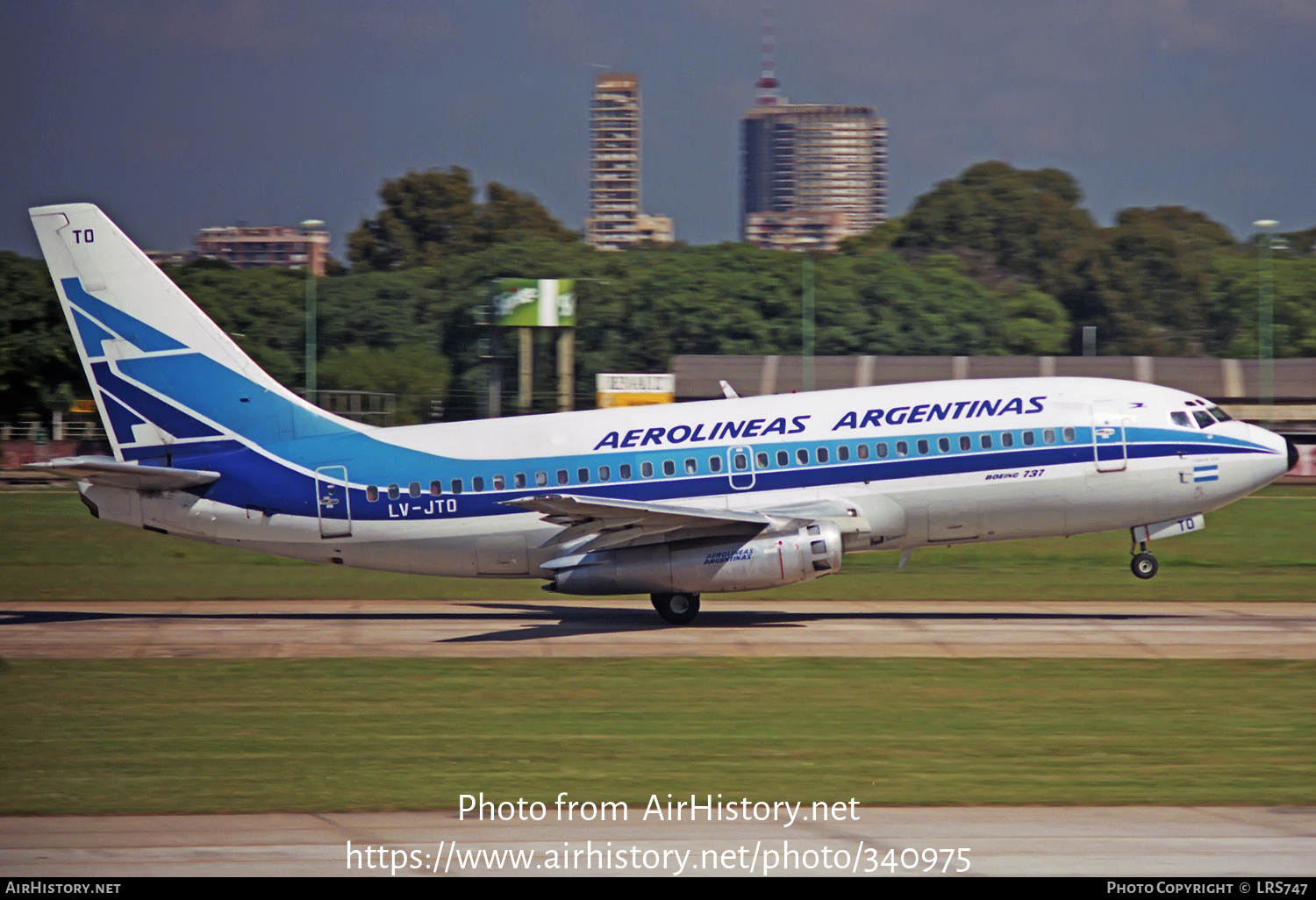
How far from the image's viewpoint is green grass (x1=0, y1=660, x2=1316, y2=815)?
1513cm

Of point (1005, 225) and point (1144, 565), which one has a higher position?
point (1005, 225)

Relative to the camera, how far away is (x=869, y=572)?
121ft

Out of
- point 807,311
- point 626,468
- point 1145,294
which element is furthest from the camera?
point 1145,294

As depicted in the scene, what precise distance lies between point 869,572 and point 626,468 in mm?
11307

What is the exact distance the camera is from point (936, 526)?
2723cm

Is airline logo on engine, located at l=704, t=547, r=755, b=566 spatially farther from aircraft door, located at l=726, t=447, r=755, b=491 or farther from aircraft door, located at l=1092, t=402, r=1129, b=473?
aircraft door, located at l=1092, t=402, r=1129, b=473

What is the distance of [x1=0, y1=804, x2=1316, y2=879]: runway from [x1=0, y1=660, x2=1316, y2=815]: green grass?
2.05 ft

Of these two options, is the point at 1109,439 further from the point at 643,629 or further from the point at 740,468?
the point at 643,629

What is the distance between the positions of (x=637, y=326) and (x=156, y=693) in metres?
85.0

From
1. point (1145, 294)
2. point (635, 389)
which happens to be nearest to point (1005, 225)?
point (1145, 294)

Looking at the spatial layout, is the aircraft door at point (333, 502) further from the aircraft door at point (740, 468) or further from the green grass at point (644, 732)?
the aircraft door at point (740, 468)

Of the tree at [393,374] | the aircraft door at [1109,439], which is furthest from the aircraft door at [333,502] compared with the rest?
the tree at [393,374]

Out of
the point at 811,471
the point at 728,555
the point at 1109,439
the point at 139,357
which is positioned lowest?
the point at 728,555
